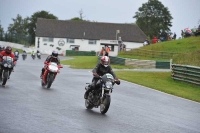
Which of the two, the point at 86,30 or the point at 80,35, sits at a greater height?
the point at 86,30

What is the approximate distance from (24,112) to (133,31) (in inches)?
3987

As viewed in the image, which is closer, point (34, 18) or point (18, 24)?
point (34, 18)

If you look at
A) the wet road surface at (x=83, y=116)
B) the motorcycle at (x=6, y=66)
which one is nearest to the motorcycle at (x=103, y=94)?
the wet road surface at (x=83, y=116)

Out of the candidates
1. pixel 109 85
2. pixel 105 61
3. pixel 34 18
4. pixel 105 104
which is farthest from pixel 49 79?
pixel 34 18

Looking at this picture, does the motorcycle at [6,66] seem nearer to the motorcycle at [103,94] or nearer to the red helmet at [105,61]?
the motorcycle at [103,94]

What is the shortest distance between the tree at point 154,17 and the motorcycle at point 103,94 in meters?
110

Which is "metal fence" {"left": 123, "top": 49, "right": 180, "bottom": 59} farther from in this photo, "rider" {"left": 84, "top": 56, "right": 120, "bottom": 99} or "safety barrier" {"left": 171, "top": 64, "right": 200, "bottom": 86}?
"rider" {"left": 84, "top": 56, "right": 120, "bottom": 99}

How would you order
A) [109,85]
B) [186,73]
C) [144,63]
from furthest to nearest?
[144,63] < [186,73] < [109,85]

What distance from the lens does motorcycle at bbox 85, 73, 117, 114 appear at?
13.6 m

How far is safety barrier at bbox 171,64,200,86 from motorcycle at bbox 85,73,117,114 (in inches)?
589

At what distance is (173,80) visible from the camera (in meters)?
32.1

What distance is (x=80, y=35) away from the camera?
362ft

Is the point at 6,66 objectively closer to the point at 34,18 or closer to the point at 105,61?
the point at 105,61

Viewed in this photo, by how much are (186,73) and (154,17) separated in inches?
3809
